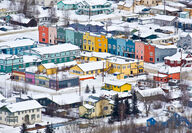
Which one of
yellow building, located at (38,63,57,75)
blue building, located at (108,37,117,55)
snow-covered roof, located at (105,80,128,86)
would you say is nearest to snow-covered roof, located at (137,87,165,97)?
snow-covered roof, located at (105,80,128,86)

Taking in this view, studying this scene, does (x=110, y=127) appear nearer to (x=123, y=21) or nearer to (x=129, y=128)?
(x=129, y=128)

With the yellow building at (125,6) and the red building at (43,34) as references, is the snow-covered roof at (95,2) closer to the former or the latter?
the yellow building at (125,6)

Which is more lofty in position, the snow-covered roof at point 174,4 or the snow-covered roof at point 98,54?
the snow-covered roof at point 174,4

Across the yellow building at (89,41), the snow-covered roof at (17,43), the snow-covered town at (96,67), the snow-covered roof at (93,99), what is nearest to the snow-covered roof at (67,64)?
the snow-covered town at (96,67)

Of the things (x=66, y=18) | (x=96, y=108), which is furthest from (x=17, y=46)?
(x=96, y=108)

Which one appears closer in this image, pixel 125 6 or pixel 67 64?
pixel 67 64

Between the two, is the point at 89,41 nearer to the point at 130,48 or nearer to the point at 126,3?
the point at 130,48
